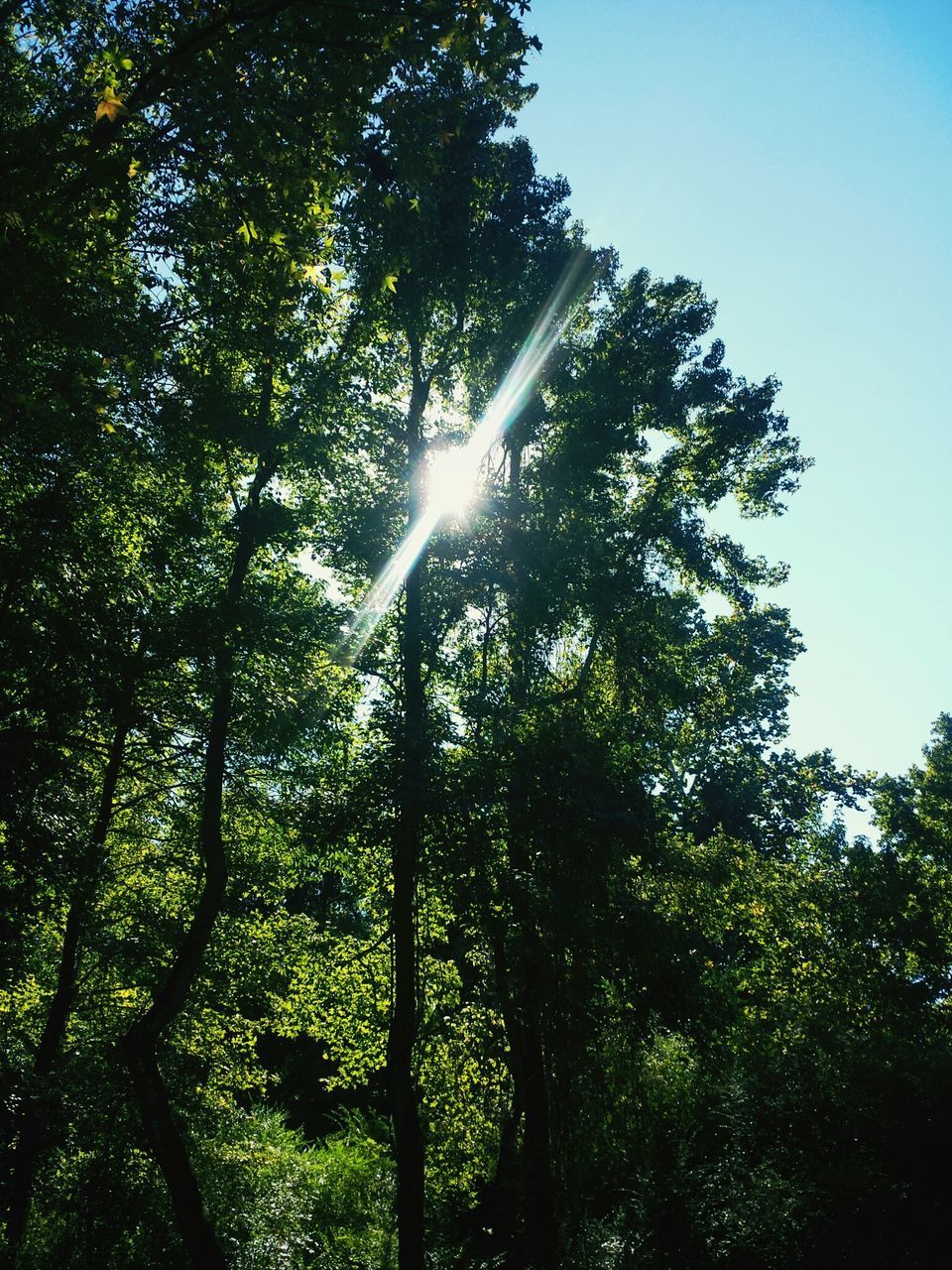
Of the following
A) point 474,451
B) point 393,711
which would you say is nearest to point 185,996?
point 393,711

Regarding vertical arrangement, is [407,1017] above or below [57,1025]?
above

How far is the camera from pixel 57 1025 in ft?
38.9

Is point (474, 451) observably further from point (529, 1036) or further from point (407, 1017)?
point (529, 1036)

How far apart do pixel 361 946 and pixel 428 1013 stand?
6.38 feet

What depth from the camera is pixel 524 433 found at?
44.6ft

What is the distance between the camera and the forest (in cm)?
603

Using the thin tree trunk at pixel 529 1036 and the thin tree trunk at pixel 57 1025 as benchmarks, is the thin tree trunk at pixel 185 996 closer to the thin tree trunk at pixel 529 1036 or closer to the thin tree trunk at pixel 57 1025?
the thin tree trunk at pixel 57 1025

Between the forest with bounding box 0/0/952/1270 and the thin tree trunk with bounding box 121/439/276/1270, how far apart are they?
0.23 ft

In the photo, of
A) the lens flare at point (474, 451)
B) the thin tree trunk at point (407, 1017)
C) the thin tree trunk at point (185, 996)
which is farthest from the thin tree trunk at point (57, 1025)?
the lens flare at point (474, 451)

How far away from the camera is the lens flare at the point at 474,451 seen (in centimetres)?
1187

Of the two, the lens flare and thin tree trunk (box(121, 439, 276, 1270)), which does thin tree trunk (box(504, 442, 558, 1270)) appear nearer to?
the lens flare

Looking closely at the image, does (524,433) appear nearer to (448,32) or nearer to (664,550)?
(664,550)

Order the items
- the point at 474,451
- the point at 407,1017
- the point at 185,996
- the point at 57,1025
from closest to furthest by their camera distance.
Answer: the point at 407,1017, the point at 185,996, the point at 57,1025, the point at 474,451

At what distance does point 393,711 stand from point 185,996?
4.69 meters
